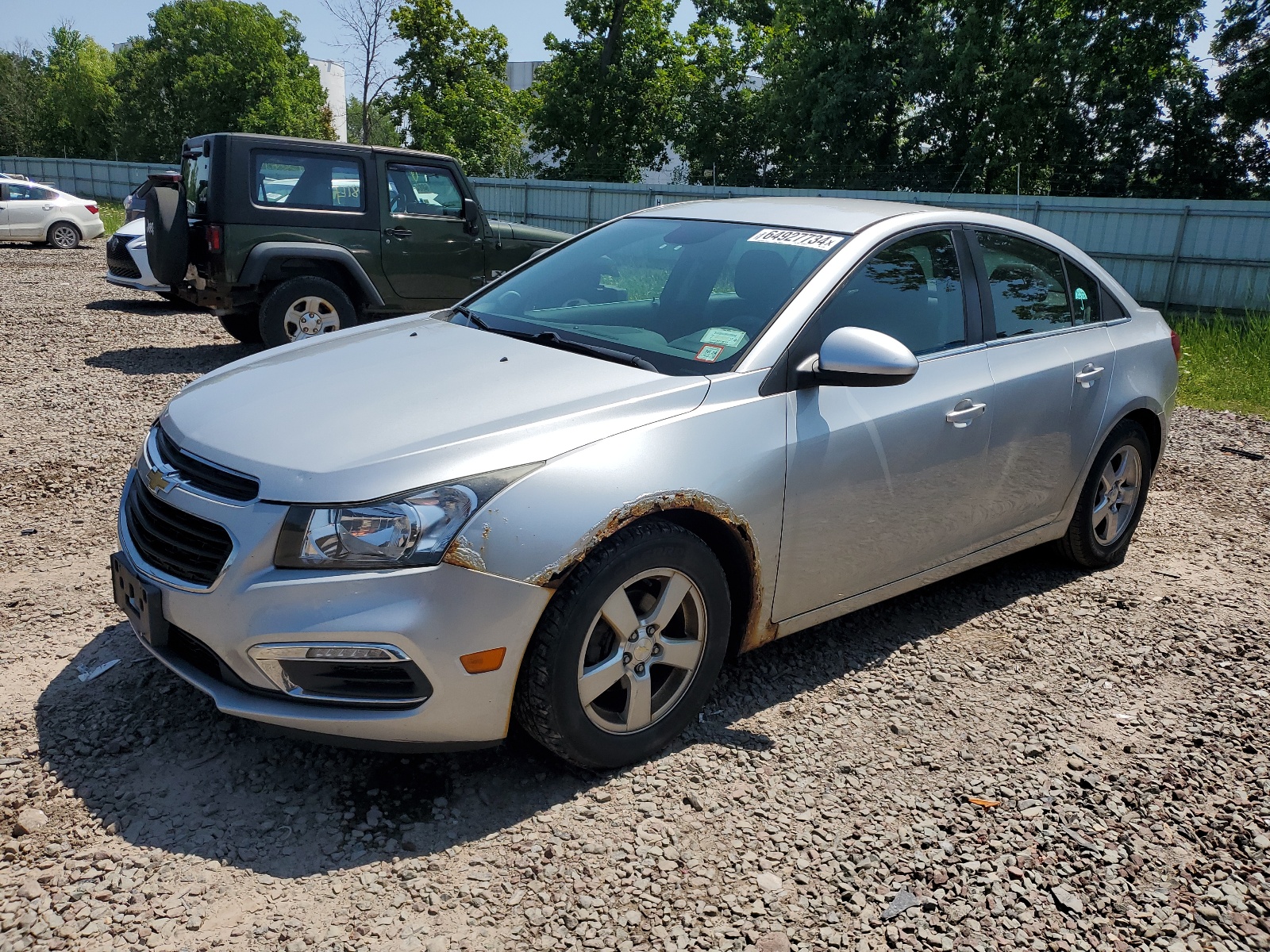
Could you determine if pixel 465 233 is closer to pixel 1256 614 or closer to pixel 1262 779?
pixel 1256 614

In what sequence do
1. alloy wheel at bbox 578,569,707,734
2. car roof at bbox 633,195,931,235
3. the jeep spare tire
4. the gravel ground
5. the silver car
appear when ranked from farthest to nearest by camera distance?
1. the jeep spare tire
2. car roof at bbox 633,195,931,235
3. alloy wheel at bbox 578,569,707,734
4. the silver car
5. the gravel ground

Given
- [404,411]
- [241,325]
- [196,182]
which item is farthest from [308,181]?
[404,411]

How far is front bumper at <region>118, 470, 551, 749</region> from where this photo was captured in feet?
8.39

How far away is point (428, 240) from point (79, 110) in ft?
214

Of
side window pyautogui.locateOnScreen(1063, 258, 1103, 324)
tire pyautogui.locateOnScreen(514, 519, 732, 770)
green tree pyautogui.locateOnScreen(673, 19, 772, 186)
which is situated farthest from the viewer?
green tree pyautogui.locateOnScreen(673, 19, 772, 186)

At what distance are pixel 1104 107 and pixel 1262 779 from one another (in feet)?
76.5

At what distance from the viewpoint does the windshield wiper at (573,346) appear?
130 inches

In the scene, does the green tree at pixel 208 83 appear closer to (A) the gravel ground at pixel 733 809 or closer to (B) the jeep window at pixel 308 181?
(B) the jeep window at pixel 308 181

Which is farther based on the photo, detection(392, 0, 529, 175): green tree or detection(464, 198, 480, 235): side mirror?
detection(392, 0, 529, 175): green tree

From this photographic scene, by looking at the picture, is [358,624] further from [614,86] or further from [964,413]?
[614,86]

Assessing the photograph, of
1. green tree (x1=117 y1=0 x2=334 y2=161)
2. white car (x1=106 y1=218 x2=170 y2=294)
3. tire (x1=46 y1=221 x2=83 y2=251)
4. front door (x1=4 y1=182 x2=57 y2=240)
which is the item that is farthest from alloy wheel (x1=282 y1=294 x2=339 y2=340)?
green tree (x1=117 y1=0 x2=334 y2=161)

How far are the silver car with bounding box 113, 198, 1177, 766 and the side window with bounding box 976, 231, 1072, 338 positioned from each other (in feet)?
0.06

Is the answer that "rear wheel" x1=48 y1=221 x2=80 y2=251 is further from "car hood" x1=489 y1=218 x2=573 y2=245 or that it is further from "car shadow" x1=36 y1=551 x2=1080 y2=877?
"car shadow" x1=36 y1=551 x2=1080 y2=877

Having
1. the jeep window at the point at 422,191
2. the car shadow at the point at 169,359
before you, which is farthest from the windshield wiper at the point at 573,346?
the jeep window at the point at 422,191
